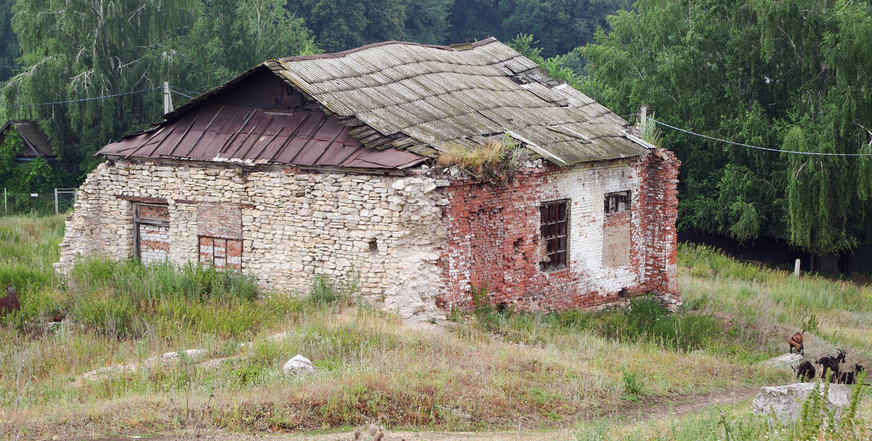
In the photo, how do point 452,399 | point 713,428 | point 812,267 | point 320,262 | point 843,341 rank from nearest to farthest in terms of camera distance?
point 713,428, point 452,399, point 320,262, point 843,341, point 812,267

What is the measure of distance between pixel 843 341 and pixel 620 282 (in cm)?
401

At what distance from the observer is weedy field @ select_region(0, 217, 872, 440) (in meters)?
8.59

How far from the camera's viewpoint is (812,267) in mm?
26531

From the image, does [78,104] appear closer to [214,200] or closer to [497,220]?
[214,200]

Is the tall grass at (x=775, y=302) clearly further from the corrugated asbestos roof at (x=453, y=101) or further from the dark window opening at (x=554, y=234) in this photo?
the corrugated asbestos roof at (x=453, y=101)

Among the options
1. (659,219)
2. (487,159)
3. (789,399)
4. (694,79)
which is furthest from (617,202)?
(694,79)

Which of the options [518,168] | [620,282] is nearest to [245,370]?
[518,168]

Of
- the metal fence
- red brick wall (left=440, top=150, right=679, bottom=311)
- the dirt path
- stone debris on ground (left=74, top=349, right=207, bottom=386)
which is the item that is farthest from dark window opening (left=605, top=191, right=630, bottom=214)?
the metal fence

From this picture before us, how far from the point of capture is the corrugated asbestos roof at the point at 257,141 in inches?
539

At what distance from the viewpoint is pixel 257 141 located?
14.8 meters

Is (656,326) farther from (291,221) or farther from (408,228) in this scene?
(291,221)

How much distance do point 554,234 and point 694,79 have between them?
46.3 ft

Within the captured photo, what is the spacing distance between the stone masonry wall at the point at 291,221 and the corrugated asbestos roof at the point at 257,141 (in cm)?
23

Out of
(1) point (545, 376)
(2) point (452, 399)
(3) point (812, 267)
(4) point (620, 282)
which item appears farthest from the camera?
(3) point (812, 267)
